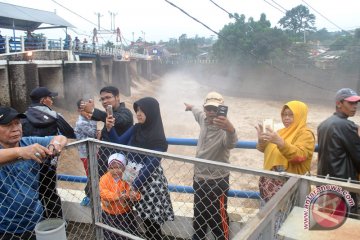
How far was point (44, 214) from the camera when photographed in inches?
106

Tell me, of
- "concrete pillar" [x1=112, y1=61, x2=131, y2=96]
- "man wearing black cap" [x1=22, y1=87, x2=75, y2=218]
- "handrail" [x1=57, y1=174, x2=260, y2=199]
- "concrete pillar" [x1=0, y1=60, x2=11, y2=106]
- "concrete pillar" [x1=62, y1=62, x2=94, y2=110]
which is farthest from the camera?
"concrete pillar" [x1=112, y1=61, x2=131, y2=96]

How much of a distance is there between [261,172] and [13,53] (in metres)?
16.3

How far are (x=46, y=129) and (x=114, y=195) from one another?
1.10m

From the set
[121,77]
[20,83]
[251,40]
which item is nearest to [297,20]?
[251,40]

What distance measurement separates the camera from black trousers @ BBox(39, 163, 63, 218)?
2.57 metres

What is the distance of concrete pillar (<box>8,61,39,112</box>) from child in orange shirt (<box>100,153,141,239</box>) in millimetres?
13251

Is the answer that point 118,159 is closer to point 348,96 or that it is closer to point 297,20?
point 348,96

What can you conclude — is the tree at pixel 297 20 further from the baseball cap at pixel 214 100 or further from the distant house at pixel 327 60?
the baseball cap at pixel 214 100

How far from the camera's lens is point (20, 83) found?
47.0ft

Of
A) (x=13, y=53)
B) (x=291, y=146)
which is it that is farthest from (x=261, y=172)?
(x=13, y=53)

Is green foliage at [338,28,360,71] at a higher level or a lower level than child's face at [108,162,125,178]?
higher

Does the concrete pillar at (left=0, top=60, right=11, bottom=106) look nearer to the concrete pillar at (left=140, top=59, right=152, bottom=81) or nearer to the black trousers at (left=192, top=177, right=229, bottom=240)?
the black trousers at (left=192, top=177, right=229, bottom=240)

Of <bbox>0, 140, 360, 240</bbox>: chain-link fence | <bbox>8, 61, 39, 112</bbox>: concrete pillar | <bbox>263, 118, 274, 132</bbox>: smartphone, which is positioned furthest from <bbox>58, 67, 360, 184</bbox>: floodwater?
<bbox>263, 118, 274, 132</bbox>: smartphone

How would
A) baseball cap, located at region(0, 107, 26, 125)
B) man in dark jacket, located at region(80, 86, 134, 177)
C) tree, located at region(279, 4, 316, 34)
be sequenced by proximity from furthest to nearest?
tree, located at region(279, 4, 316, 34) → man in dark jacket, located at region(80, 86, 134, 177) → baseball cap, located at region(0, 107, 26, 125)
